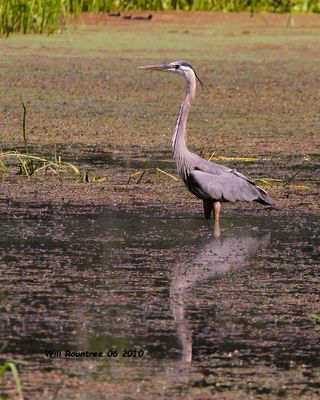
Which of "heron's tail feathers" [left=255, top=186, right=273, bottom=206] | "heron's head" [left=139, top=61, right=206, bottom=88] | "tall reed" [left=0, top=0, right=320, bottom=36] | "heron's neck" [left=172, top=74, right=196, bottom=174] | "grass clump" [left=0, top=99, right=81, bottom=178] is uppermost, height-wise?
"heron's head" [left=139, top=61, right=206, bottom=88]

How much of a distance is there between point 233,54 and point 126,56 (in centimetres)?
85

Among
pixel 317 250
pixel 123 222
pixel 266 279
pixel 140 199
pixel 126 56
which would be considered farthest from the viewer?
pixel 126 56

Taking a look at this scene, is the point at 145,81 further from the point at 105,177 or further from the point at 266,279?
the point at 266,279

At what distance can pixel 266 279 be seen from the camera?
3768mm

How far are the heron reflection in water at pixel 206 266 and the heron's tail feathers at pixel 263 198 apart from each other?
0.31 meters

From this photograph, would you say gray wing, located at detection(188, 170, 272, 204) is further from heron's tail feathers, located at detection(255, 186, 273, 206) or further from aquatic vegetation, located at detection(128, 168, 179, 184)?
aquatic vegetation, located at detection(128, 168, 179, 184)

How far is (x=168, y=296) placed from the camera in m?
3.51

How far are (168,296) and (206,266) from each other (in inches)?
17.6

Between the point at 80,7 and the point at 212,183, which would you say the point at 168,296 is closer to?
the point at 212,183

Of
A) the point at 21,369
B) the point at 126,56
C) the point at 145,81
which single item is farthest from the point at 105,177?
the point at 126,56

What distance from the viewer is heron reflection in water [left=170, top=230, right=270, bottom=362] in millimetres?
3252

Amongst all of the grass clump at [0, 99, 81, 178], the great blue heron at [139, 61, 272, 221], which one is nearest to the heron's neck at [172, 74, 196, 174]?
the great blue heron at [139, 61, 272, 221]

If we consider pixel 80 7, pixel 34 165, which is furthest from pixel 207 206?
pixel 80 7

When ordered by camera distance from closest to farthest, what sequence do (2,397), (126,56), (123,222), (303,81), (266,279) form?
(2,397), (266,279), (123,222), (303,81), (126,56)
